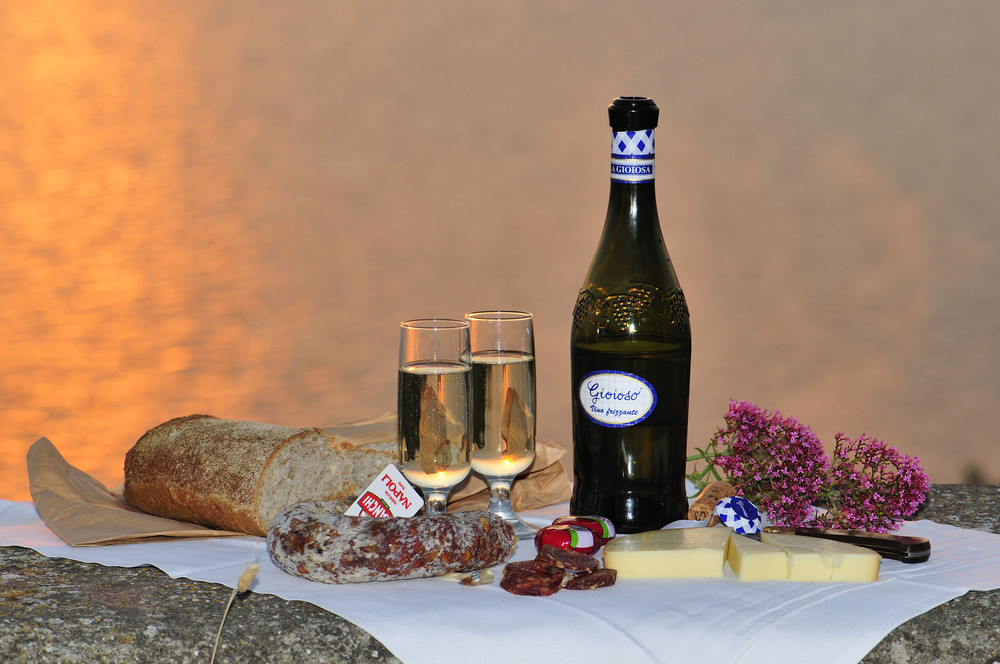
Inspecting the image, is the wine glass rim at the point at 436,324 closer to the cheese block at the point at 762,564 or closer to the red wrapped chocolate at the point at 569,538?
the red wrapped chocolate at the point at 569,538

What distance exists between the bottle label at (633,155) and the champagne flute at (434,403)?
0.33m

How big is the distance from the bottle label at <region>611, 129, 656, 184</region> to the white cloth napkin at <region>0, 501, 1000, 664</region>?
0.58 metres

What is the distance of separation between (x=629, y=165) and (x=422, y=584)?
25.5 inches

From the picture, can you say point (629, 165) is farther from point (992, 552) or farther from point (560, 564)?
point (992, 552)

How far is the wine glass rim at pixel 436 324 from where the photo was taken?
1.35 metres

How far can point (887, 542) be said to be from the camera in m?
1.35

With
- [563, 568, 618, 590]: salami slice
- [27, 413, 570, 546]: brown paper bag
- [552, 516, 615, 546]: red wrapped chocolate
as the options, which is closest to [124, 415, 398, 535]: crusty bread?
[27, 413, 570, 546]: brown paper bag

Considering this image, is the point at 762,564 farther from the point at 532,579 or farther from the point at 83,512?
the point at 83,512

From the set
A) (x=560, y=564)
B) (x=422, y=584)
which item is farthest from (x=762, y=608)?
(x=422, y=584)

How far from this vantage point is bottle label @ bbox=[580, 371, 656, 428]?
147 centimetres

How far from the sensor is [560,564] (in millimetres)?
1255

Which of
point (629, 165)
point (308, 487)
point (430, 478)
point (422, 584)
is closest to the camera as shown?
point (422, 584)

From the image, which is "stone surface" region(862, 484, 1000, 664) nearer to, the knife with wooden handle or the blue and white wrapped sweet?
the knife with wooden handle

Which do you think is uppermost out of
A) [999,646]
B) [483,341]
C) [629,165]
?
[629,165]
